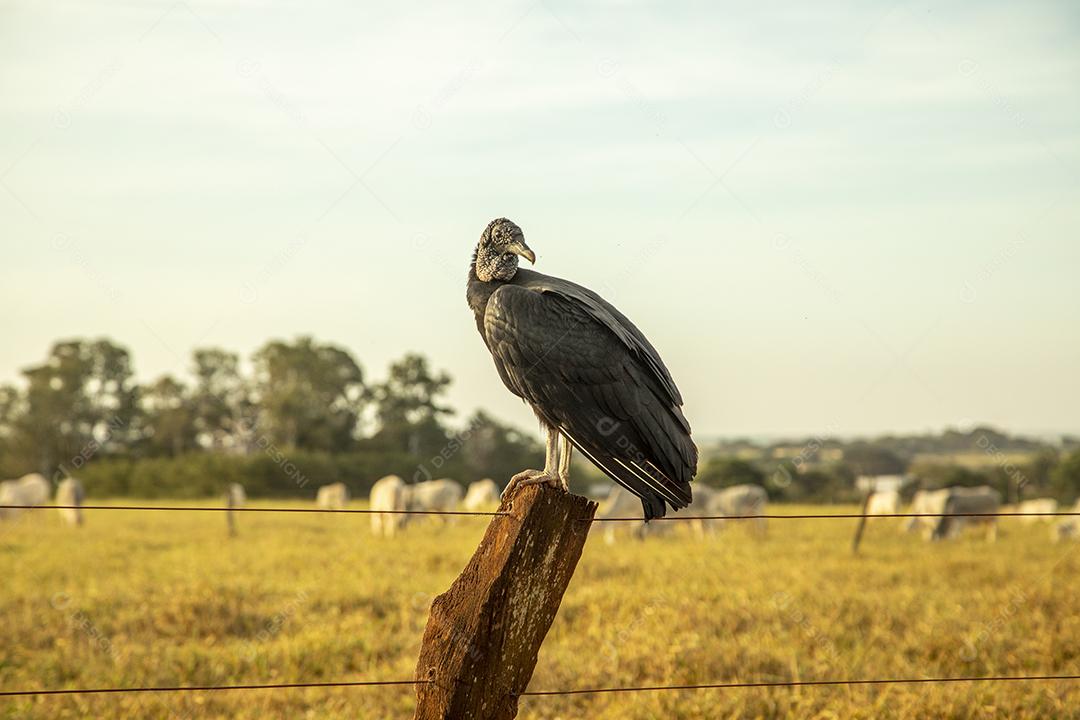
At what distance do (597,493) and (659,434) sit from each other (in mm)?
27876

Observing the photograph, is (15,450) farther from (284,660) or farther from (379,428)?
(284,660)

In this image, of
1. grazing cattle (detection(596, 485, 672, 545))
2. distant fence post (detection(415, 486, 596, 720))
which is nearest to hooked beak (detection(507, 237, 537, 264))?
distant fence post (detection(415, 486, 596, 720))

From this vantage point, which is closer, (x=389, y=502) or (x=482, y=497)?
(x=389, y=502)

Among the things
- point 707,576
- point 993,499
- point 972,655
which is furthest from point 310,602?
point 993,499

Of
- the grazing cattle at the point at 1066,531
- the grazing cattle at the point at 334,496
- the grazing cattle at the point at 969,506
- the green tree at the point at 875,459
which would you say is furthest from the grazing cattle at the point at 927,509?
the grazing cattle at the point at 334,496

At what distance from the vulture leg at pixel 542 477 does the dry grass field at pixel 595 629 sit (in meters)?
2.97

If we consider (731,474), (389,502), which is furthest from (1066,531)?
(389,502)

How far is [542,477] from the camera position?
4137 millimetres

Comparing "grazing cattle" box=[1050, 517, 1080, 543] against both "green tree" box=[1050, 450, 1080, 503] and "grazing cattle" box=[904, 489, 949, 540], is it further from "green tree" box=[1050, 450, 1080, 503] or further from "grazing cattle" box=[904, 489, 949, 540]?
"green tree" box=[1050, 450, 1080, 503]

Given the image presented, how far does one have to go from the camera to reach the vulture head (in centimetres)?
463

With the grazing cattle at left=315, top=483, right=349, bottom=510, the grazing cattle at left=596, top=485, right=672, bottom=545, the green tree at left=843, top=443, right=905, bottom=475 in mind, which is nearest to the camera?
the grazing cattle at left=596, top=485, right=672, bottom=545

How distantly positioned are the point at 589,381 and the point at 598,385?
0.04m

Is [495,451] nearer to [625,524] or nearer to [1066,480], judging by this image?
[625,524]

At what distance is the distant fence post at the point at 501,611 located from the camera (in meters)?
3.80
